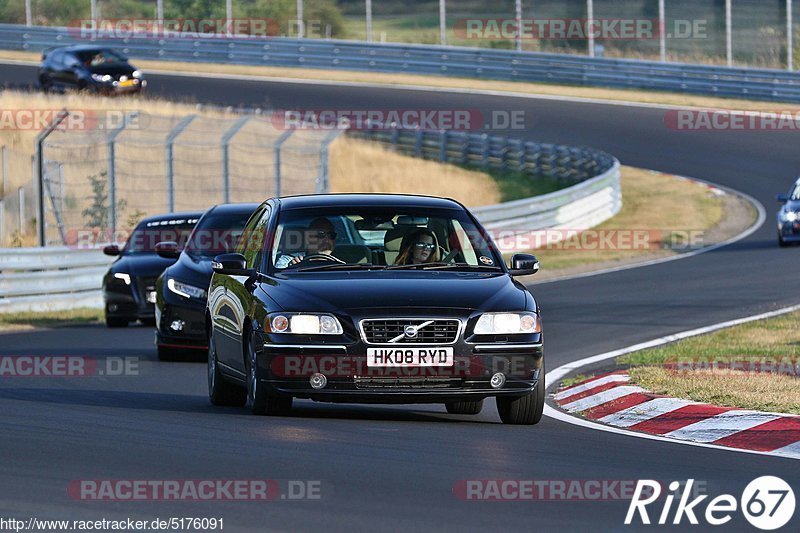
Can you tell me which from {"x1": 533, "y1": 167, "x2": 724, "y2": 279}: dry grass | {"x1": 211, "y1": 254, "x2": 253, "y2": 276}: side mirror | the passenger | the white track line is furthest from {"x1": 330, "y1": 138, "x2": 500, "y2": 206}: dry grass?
the passenger

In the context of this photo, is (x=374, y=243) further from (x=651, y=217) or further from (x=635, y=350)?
(x=651, y=217)

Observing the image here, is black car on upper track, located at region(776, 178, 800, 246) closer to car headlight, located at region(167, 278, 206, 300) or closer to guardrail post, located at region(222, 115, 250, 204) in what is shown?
guardrail post, located at region(222, 115, 250, 204)

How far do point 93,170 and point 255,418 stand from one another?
25.4 metres

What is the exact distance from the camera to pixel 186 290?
50.7 ft

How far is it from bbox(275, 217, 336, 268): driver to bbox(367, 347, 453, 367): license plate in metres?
1.21

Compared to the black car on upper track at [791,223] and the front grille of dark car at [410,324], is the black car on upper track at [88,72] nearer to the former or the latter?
the black car on upper track at [791,223]

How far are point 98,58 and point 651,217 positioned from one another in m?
20.4

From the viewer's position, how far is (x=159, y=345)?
15.5 m

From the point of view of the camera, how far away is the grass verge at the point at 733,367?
11.1 metres

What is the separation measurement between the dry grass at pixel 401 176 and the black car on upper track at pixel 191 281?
20682mm

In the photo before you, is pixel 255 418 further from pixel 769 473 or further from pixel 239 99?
pixel 239 99

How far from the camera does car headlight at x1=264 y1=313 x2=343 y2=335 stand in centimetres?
977

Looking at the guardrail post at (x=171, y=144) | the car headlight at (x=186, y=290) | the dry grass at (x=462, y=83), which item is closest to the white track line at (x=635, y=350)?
the car headlight at (x=186, y=290)

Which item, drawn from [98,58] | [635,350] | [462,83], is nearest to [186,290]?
[635,350]
